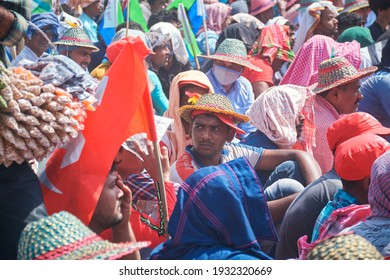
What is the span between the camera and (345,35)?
888 centimetres

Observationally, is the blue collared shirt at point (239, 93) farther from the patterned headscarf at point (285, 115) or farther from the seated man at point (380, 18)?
the seated man at point (380, 18)

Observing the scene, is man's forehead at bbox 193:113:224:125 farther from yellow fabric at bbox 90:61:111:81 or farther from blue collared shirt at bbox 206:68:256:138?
blue collared shirt at bbox 206:68:256:138

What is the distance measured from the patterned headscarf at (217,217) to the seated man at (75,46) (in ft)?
15.6

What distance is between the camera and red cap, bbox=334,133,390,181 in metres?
4.67

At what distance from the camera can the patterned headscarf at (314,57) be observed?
7898 mm

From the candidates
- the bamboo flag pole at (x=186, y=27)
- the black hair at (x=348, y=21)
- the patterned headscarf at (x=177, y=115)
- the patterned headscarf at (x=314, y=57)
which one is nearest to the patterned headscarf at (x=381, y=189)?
the patterned headscarf at (x=177, y=115)

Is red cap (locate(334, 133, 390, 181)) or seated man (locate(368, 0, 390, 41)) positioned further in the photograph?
seated man (locate(368, 0, 390, 41))

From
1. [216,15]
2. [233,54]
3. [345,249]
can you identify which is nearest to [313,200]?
[345,249]

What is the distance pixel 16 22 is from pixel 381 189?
2049 mm

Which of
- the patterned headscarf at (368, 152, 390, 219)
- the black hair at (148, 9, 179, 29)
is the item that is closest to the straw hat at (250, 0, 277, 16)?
the black hair at (148, 9, 179, 29)

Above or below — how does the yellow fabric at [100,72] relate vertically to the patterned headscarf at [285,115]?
above

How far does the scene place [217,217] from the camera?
372 centimetres

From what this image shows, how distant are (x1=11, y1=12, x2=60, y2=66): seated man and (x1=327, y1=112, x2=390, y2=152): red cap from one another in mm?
3208
